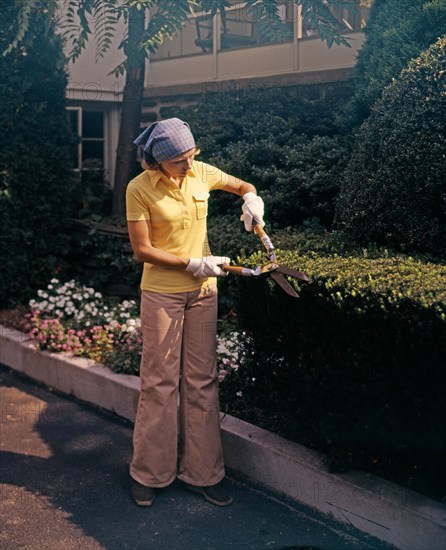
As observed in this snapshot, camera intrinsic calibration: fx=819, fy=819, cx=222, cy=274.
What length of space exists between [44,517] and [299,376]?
5.23 ft

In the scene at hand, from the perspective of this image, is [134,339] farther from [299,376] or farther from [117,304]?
[299,376]

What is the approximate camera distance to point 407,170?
510 cm

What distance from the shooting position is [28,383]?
697 cm

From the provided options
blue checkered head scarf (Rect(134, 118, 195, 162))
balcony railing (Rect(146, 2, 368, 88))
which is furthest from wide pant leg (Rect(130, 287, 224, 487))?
balcony railing (Rect(146, 2, 368, 88))

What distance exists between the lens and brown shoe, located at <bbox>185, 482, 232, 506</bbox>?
→ 181 inches

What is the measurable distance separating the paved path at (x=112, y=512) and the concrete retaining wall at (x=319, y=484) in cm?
8

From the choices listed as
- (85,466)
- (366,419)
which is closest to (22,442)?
(85,466)

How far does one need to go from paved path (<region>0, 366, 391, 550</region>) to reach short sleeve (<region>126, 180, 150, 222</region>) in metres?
1.61

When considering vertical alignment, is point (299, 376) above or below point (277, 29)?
below

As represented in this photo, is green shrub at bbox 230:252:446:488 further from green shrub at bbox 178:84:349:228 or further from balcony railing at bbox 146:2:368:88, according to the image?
balcony railing at bbox 146:2:368:88

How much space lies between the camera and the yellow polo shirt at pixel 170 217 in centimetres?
442

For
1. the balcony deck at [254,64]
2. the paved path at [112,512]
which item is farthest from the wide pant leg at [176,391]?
the balcony deck at [254,64]

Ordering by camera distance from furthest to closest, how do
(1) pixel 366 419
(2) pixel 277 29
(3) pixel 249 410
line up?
(2) pixel 277 29 < (3) pixel 249 410 < (1) pixel 366 419

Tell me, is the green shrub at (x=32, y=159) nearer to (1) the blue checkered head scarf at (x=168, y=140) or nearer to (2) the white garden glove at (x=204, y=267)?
(1) the blue checkered head scarf at (x=168, y=140)
